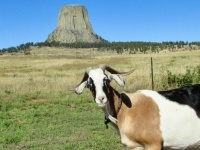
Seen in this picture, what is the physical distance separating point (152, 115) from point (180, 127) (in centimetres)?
46

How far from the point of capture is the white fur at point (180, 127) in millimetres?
5754

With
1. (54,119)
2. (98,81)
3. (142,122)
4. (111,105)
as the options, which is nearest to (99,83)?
(98,81)

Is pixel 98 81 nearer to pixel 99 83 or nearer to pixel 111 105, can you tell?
pixel 99 83

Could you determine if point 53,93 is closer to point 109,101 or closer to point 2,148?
point 2,148

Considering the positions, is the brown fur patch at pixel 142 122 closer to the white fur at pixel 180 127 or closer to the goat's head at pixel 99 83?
the white fur at pixel 180 127

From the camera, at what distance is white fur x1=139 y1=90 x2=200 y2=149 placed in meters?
5.75

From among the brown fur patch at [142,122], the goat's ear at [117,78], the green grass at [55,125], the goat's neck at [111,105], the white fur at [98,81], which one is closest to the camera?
the white fur at [98,81]

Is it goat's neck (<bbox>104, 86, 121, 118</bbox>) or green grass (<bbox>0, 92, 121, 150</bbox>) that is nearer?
goat's neck (<bbox>104, 86, 121, 118</bbox>)

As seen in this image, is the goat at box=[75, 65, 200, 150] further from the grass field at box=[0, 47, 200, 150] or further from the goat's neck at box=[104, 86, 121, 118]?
the grass field at box=[0, 47, 200, 150]

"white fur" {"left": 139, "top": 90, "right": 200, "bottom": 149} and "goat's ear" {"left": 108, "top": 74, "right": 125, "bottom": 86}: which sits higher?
"goat's ear" {"left": 108, "top": 74, "right": 125, "bottom": 86}

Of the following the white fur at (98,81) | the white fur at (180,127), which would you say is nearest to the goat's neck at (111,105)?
the white fur at (98,81)

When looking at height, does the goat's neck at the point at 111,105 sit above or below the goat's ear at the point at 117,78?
below

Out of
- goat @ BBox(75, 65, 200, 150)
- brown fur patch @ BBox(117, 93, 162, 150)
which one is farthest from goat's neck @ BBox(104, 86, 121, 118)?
brown fur patch @ BBox(117, 93, 162, 150)

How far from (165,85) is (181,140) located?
41.4 ft
